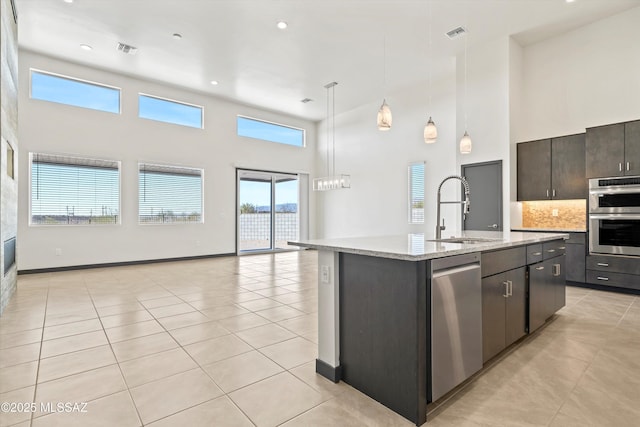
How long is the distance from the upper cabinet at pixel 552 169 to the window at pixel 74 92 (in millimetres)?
8035

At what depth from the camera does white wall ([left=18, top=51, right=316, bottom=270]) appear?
584cm

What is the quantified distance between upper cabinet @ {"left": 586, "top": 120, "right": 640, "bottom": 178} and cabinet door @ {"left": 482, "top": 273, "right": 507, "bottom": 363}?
355 cm

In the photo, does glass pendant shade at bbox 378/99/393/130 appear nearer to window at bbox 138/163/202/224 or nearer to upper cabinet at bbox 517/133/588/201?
upper cabinet at bbox 517/133/588/201

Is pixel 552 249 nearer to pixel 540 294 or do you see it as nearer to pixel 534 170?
pixel 540 294

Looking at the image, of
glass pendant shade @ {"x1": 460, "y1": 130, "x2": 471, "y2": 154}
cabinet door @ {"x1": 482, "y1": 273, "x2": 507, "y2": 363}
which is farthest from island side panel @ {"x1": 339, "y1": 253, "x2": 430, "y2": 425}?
glass pendant shade @ {"x1": 460, "y1": 130, "x2": 471, "y2": 154}

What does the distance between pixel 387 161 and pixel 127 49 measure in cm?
595

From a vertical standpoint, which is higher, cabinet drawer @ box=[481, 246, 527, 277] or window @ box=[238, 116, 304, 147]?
window @ box=[238, 116, 304, 147]

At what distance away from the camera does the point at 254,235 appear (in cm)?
899

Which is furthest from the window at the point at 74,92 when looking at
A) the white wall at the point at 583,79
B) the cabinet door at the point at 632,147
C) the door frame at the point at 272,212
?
the cabinet door at the point at 632,147

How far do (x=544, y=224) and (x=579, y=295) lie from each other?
59.7 inches

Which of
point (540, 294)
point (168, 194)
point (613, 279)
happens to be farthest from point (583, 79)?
point (168, 194)

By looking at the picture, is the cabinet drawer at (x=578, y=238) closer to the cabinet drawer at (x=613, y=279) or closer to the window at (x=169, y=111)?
Answer: the cabinet drawer at (x=613, y=279)

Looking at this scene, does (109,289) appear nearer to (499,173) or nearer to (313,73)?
(313,73)

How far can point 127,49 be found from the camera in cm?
562
